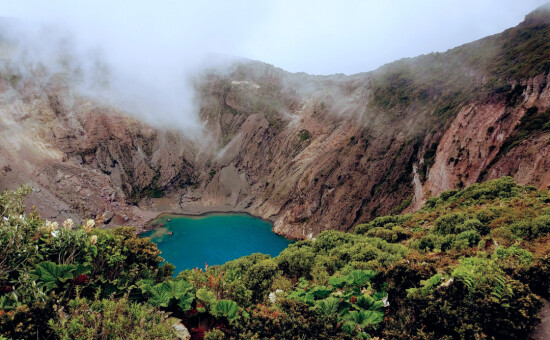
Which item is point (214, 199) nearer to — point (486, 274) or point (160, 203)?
point (160, 203)

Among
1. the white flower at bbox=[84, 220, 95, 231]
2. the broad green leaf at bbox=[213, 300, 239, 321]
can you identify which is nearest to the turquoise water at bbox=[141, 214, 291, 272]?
the white flower at bbox=[84, 220, 95, 231]

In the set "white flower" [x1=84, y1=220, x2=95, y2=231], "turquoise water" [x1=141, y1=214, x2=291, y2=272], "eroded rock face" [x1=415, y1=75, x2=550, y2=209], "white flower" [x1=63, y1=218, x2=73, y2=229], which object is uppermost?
"white flower" [x1=63, y1=218, x2=73, y2=229]

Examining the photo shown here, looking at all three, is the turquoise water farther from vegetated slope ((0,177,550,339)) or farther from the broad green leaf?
the broad green leaf

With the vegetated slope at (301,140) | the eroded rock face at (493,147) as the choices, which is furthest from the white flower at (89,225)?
the eroded rock face at (493,147)

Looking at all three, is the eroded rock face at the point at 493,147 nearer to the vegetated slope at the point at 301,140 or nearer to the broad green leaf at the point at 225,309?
the vegetated slope at the point at 301,140

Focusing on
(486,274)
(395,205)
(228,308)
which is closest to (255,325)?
(228,308)

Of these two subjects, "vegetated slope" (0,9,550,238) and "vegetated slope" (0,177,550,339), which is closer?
"vegetated slope" (0,177,550,339)

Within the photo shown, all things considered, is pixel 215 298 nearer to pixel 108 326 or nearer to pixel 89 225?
pixel 108 326
